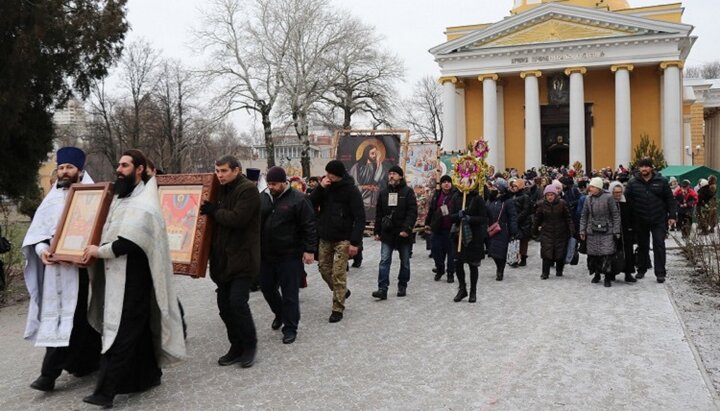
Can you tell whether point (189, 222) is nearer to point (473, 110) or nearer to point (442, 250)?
point (442, 250)

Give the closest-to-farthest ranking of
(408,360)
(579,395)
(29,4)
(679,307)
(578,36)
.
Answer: (579,395), (408,360), (679,307), (29,4), (578,36)

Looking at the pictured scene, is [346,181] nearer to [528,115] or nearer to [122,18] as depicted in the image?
[122,18]

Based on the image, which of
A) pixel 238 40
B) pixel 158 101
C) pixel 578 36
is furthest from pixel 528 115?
pixel 158 101

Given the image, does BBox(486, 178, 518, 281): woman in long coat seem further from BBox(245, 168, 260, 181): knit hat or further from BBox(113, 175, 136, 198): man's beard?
BBox(113, 175, 136, 198): man's beard

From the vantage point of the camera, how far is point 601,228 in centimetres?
982

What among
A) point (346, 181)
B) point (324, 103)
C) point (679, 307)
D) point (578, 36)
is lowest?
point (679, 307)

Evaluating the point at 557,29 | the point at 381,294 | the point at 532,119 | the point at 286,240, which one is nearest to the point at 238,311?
the point at 286,240

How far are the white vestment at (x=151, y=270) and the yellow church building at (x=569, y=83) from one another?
35.0 m

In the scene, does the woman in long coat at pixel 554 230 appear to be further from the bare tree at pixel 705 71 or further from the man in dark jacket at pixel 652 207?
the bare tree at pixel 705 71

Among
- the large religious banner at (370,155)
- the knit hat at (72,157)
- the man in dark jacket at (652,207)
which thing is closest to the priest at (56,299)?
the knit hat at (72,157)

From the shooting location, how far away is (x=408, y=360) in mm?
5840

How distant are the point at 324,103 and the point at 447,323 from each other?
124ft

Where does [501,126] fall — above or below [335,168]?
above

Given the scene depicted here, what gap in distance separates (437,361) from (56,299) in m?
3.64
